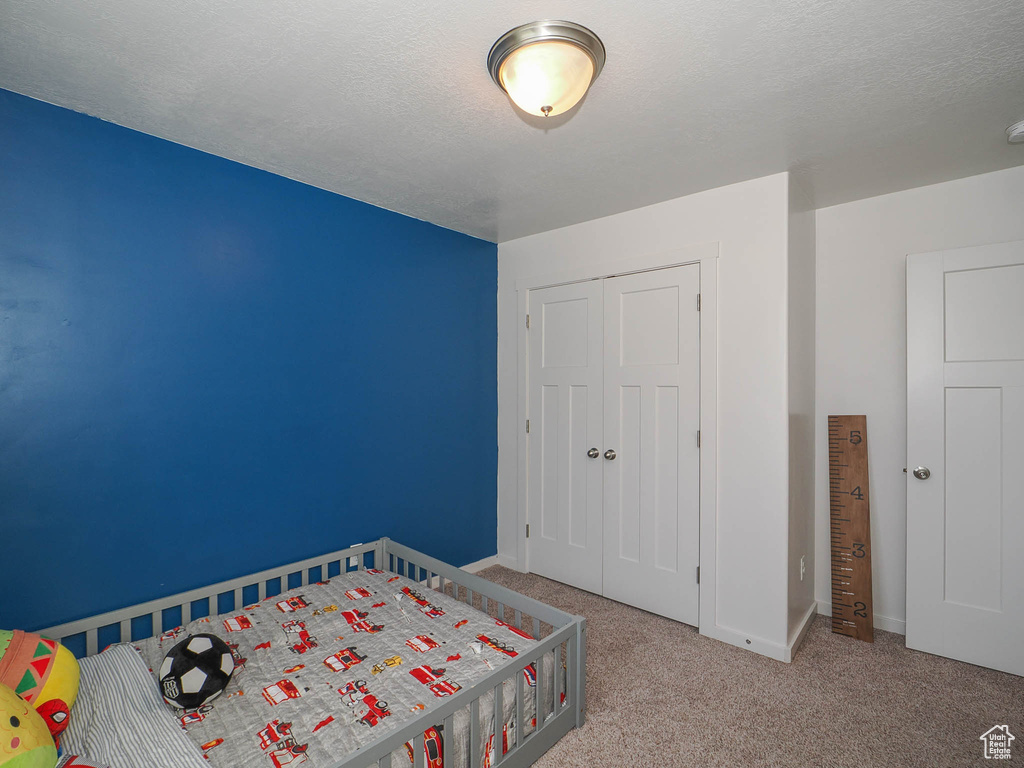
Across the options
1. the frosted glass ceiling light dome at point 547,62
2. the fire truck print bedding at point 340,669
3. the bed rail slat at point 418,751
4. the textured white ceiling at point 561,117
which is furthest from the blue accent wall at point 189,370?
the frosted glass ceiling light dome at point 547,62

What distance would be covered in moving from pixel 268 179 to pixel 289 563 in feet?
6.54

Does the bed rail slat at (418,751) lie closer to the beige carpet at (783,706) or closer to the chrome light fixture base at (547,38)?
the beige carpet at (783,706)

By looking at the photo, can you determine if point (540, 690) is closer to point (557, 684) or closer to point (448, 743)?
point (557, 684)

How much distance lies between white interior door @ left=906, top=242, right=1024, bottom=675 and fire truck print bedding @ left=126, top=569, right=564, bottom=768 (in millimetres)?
2124

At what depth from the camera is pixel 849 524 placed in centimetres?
Result: 285

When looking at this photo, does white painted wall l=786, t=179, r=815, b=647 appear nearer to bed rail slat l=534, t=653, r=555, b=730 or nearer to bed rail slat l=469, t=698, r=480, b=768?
bed rail slat l=534, t=653, r=555, b=730

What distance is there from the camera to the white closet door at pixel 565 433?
10.7 ft

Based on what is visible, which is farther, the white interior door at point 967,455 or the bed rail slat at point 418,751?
the white interior door at point 967,455

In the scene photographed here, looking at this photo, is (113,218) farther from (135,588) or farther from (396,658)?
(396,658)

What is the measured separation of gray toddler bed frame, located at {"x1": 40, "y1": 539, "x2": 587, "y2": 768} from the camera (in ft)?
4.67

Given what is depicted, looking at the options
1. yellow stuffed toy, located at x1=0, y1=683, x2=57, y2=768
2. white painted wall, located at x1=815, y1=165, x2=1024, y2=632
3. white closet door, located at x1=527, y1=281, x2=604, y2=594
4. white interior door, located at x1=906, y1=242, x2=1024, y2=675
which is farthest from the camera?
white closet door, located at x1=527, y1=281, x2=604, y2=594

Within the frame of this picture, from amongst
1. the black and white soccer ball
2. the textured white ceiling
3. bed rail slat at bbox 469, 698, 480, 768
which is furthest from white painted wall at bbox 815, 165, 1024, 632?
the black and white soccer ball

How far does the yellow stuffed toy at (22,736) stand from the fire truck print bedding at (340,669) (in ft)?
1.19

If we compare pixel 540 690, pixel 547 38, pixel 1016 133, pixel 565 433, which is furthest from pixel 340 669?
pixel 1016 133
